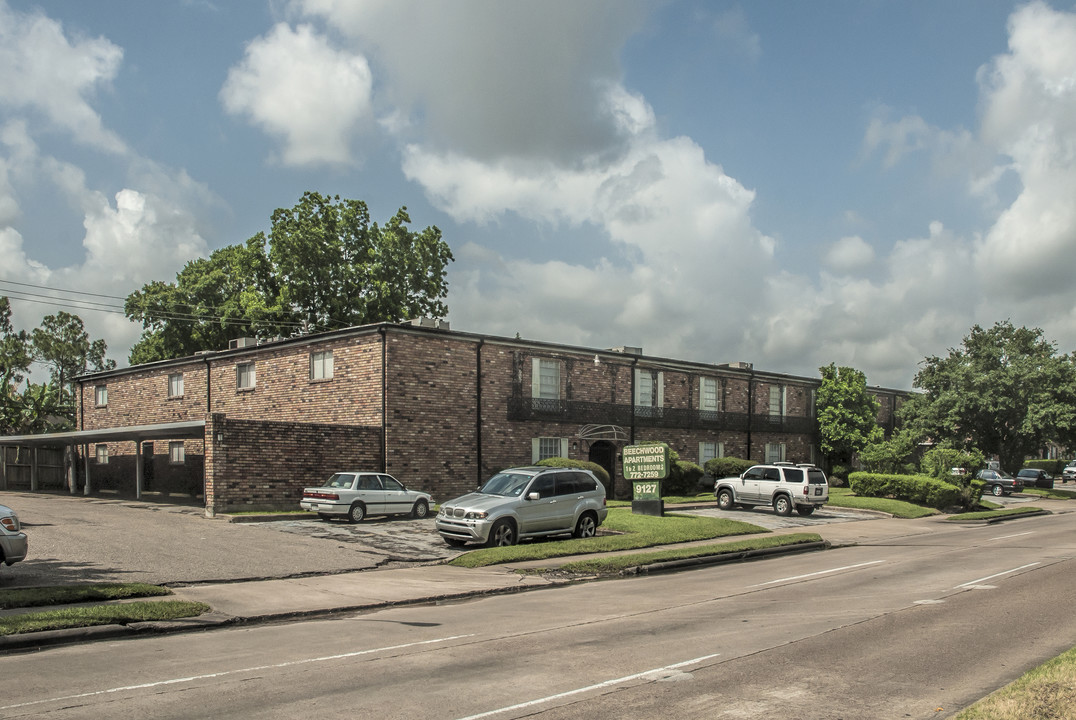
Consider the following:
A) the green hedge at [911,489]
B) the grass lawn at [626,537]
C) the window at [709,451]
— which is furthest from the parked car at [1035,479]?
the grass lawn at [626,537]

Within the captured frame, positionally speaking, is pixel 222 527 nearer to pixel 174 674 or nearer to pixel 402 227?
pixel 174 674

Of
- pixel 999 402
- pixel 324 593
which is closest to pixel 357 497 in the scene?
pixel 324 593

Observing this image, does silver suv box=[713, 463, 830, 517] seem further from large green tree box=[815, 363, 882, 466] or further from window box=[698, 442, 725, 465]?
large green tree box=[815, 363, 882, 466]

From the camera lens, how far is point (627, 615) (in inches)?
461

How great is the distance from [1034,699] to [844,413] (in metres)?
42.7

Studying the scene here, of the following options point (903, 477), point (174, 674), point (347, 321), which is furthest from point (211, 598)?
point (347, 321)

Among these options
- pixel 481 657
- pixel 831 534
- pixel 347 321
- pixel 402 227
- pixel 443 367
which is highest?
pixel 402 227

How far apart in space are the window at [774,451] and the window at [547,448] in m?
15.1

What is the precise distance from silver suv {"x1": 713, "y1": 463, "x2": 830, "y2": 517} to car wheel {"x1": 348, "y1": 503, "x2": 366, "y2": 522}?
47.5 ft

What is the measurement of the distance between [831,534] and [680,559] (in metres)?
9.41

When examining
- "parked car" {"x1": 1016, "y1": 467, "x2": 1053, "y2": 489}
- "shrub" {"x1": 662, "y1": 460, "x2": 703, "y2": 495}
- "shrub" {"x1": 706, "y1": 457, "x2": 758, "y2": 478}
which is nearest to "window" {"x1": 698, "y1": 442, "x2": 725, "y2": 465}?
"shrub" {"x1": 706, "y1": 457, "x2": 758, "y2": 478}

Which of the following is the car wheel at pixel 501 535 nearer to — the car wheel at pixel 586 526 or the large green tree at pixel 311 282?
the car wheel at pixel 586 526

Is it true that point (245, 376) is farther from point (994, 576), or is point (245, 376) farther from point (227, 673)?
point (227, 673)

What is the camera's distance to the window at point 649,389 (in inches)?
1511
